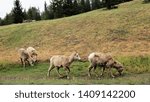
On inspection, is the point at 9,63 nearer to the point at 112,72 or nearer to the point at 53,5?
the point at 112,72

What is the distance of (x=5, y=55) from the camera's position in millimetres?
23594

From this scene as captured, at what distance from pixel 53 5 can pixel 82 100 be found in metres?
28.5

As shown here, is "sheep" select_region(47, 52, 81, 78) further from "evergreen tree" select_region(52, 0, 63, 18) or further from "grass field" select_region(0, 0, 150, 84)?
"evergreen tree" select_region(52, 0, 63, 18)

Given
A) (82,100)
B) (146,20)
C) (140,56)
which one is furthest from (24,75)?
Result: (146,20)

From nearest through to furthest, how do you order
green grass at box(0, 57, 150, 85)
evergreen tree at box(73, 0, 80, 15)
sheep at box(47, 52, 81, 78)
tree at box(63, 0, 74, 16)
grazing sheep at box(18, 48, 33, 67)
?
1. green grass at box(0, 57, 150, 85)
2. sheep at box(47, 52, 81, 78)
3. grazing sheep at box(18, 48, 33, 67)
4. tree at box(63, 0, 74, 16)
5. evergreen tree at box(73, 0, 80, 15)

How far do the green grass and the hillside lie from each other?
96cm

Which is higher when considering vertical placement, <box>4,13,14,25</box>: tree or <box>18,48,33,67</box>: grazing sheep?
<box>4,13,14,25</box>: tree

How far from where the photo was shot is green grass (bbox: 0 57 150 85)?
60.2 feet

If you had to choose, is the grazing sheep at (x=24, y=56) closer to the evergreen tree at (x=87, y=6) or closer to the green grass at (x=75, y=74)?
the green grass at (x=75, y=74)

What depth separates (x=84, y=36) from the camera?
2920 centimetres

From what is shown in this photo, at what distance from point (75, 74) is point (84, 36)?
8627mm

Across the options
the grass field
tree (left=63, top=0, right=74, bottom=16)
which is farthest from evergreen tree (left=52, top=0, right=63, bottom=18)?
the grass field

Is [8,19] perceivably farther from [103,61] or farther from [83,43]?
[103,61]

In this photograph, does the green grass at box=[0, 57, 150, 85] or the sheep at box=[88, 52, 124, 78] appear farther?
the sheep at box=[88, 52, 124, 78]
